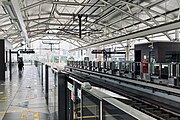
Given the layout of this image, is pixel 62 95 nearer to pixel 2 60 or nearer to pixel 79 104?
pixel 79 104

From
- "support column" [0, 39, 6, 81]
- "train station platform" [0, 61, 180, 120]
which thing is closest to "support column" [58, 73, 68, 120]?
"train station platform" [0, 61, 180, 120]

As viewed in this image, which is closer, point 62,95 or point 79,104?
point 79,104

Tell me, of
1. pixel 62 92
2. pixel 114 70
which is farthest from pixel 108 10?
pixel 62 92

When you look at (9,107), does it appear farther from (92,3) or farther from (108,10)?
(108,10)

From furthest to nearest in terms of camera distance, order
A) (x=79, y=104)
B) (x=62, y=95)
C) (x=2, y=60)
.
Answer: (x=2, y=60) → (x=62, y=95) → (x=79, y=104)

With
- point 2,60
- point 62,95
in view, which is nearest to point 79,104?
point 62,95

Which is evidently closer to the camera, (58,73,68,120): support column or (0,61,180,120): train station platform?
(0,61,180,120): train station platform

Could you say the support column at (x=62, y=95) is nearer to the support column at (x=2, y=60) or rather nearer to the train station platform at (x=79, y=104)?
the train station platform at (x=79, y=104)

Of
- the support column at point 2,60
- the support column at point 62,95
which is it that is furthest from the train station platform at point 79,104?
the support column at point 2,60

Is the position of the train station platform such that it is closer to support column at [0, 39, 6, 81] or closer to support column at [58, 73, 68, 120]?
support column at [58, 73, 68, 120]

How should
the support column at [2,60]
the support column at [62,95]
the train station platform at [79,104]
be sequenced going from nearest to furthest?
the train station platform at [79,104] < the support column at [62,95] < the support column at [2,60]

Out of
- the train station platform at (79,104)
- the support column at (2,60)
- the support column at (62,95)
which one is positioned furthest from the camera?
the support column at (2,60)

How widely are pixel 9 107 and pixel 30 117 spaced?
1.56 metres

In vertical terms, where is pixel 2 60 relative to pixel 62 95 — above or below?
above
